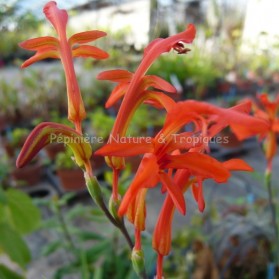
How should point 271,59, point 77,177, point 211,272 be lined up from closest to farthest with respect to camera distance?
point 211,272 < point 77,177 < point 271,59

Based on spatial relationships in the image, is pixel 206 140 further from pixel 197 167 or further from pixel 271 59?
pixel 271 59

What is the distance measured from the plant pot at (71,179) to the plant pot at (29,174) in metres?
0.21

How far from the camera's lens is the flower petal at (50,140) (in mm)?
280

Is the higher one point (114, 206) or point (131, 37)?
point (114, 206)

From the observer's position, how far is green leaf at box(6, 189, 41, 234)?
0.80m

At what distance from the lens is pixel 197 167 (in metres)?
0.27

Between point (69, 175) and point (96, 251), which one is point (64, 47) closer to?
point (96, 251)

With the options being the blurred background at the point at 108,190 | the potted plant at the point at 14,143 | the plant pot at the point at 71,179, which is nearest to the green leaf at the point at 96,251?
the blurred background at the point at 108,190

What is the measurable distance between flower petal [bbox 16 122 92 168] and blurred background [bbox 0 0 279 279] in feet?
1.17

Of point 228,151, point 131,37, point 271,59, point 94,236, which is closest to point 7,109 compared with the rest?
point 228,151

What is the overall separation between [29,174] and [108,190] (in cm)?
100

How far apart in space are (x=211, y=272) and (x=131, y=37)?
17.4 feet

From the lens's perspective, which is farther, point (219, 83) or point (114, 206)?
point (219, 83)

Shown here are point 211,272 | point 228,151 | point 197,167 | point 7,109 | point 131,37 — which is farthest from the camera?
point 131,37
